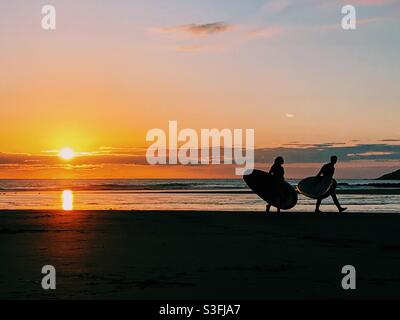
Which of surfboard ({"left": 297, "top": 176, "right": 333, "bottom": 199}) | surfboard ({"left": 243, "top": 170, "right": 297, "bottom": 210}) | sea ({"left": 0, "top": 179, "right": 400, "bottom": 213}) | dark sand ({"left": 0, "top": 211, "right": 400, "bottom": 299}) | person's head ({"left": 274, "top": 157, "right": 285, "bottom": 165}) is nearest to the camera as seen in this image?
dark sand ({"left": 0, "top": 211, "right": 400, "bottom": 299})

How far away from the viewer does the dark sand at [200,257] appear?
9.38 meters

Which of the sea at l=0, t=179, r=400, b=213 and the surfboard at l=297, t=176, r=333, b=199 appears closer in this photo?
the surfboard at l=297, t=176, r=333, b=199

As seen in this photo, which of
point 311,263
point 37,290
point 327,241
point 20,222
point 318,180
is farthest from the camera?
point 318,180

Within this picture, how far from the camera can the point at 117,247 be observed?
45.0 feet

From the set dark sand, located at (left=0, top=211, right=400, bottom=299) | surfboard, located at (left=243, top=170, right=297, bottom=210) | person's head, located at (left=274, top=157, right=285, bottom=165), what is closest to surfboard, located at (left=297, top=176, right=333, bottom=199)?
surfboard, located at (left=243, top=170, right=297, bottom=210)

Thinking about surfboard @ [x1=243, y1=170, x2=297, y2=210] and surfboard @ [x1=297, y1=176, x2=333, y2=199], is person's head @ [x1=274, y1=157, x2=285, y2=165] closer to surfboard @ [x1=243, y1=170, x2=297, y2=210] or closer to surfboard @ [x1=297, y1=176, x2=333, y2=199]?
surfboard @ [x1=243, y1=170, x2=297, y2=210]

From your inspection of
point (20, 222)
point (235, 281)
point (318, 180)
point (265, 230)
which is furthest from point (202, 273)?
point (318, 180)

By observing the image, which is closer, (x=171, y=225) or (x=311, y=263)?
(x=311, y=263)

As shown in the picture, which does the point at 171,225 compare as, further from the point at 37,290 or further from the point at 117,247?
the point at 37,290

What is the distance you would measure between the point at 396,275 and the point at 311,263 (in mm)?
1580

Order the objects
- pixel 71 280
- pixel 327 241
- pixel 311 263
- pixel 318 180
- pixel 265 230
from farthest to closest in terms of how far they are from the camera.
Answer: pixel 318 180, pixel 265 230, pixel 327 241, pixel 311 263, pixel 71 280

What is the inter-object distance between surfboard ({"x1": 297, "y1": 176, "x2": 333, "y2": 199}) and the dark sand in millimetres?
2763

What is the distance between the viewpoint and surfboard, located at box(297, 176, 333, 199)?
76.5ft

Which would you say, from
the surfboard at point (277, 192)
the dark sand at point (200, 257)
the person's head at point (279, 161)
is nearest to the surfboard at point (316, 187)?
the surfboard at point (277, 192)
